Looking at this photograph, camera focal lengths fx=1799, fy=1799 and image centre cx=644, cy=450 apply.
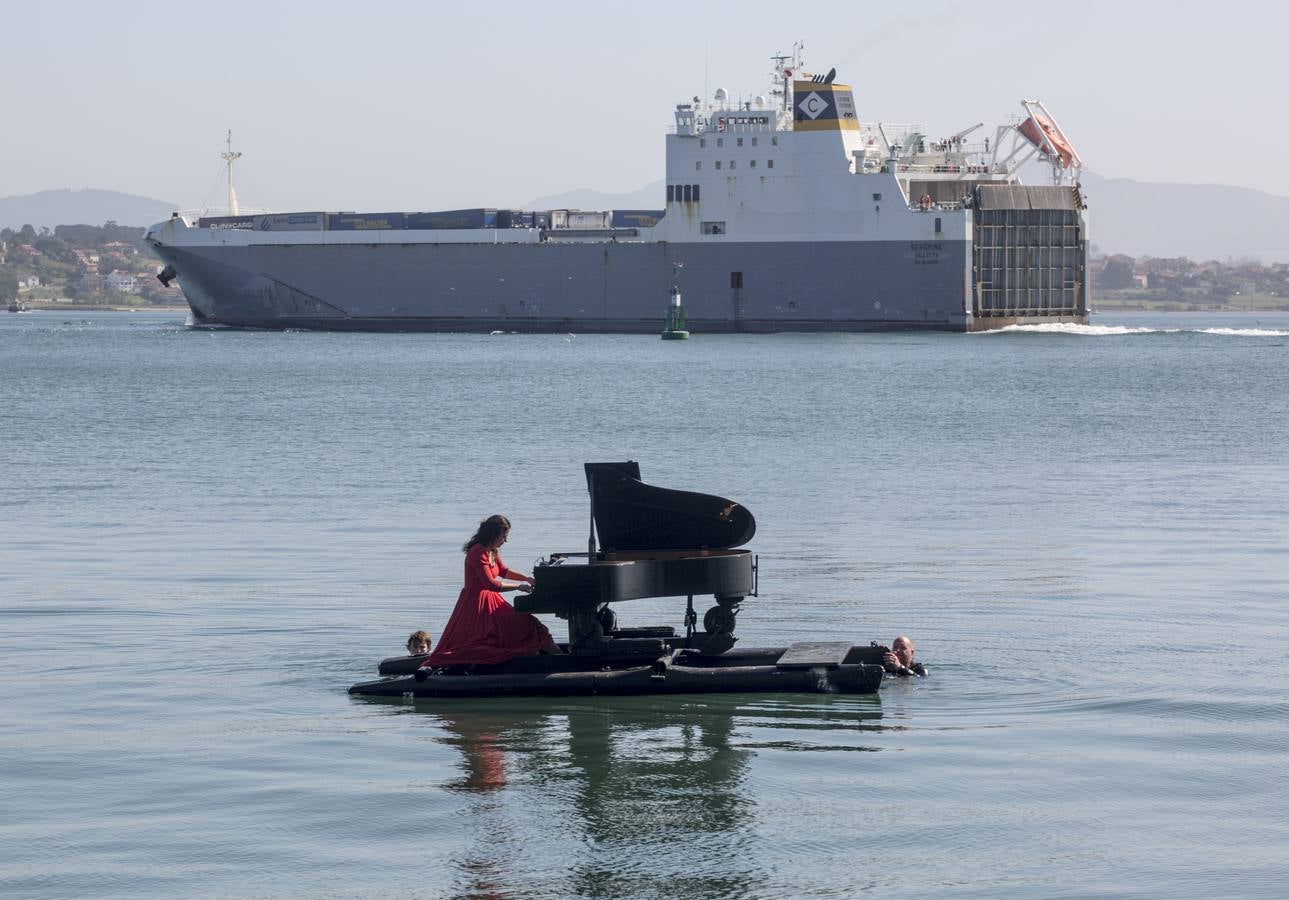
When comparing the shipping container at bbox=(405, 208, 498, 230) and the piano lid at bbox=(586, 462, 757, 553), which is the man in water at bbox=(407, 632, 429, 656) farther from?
the shipping container at bbox=(405, 208, 498, 230)

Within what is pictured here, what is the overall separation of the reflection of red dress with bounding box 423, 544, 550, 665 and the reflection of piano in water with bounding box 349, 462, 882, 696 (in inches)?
3.3

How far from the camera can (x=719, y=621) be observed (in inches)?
468

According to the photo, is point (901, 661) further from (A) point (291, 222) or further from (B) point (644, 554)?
(A) point (291, 222)

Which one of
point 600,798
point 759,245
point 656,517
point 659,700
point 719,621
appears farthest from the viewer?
point 759,245

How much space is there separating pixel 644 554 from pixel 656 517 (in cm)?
25

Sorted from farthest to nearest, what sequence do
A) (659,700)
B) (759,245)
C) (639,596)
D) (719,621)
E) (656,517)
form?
(759,245), (719,621), (659,700), (656,517), (639,596)

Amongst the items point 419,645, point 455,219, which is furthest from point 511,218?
point 419,645

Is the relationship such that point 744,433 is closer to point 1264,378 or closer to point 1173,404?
point 1173,404

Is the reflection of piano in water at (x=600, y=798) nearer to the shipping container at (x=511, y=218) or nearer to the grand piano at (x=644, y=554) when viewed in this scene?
the grand piano at (x=644, y=554)

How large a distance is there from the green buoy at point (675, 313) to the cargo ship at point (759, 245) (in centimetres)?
23

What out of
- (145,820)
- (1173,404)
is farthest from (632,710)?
(1173,404)

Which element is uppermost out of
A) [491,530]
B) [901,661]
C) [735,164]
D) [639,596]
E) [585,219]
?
[735,164]

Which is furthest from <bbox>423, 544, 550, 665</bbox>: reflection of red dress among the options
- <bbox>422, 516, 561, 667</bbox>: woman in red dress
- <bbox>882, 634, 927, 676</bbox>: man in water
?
<bbox>882, 634, 927, 676</bbox>: man in water

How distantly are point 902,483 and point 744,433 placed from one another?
9.74m
